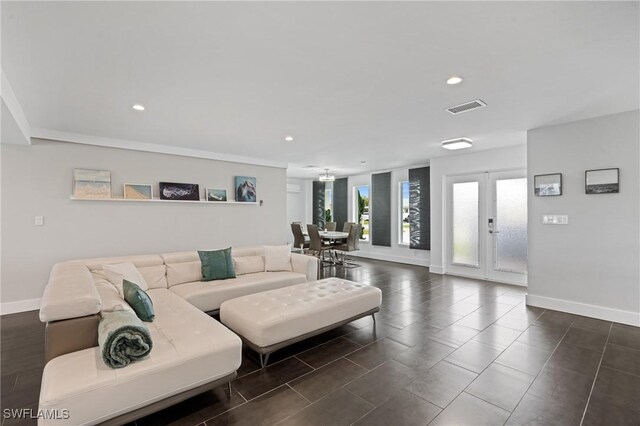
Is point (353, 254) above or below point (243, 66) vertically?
below

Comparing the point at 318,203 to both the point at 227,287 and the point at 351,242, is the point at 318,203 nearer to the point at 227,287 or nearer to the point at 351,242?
the point at 351,242

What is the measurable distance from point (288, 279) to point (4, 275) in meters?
3.76

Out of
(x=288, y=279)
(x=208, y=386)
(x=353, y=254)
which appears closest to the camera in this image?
(x=208, y=386)

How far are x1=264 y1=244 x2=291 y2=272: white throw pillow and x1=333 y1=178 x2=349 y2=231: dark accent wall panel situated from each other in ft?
15.7

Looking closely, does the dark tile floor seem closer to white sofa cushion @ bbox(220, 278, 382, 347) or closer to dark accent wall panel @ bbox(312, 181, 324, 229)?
white sofa cushion @ bbox(220, 278, 382, 347)

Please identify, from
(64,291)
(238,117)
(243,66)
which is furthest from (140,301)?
(238,117)

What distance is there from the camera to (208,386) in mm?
1898

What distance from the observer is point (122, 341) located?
1682 mm

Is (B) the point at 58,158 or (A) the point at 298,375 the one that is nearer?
(A) the point at 298,375

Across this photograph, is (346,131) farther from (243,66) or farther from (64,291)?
(64,291)

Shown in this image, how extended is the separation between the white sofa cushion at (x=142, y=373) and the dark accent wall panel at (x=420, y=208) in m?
5.84

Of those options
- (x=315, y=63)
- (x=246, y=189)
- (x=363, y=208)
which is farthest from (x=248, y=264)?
(x=363, y=208)

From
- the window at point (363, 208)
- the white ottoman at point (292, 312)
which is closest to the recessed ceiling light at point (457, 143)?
the white ottoman at point (292, 312)

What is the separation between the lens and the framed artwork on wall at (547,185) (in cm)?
392
